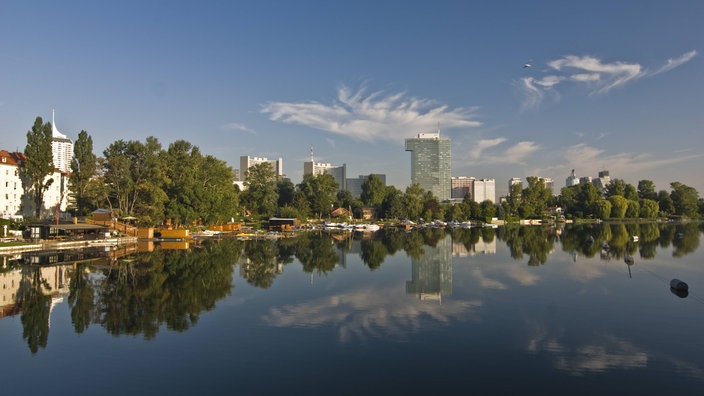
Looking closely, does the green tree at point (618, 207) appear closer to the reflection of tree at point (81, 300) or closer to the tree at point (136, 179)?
the tree at point (136, 179)

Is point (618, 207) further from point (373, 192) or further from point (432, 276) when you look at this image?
point (432, 276)

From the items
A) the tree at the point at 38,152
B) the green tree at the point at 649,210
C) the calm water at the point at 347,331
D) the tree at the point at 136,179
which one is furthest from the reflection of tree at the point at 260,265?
the green tree at the point at 649,210

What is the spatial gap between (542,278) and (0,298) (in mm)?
28066

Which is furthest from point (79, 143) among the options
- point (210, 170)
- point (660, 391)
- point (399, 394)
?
point (660, 391)

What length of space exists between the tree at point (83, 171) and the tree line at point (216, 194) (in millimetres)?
111

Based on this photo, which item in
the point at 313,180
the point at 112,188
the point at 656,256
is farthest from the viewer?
the point at 313,180

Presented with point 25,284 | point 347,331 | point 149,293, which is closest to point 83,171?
point 25,284

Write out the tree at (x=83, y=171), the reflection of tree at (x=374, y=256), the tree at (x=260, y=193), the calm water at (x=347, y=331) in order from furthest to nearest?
the tree at (x=260, y=193) → the tree at (x=83, y=171) → the reflection of tree at (x=374, y=256) → the calm water at (x=347, y=331)

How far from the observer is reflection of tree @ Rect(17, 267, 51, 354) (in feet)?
49.8

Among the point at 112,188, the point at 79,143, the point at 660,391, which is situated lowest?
the point at 660,391

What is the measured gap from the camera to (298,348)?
14.1 metres

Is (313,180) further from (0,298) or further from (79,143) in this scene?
(0,298)

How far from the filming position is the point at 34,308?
19219mm

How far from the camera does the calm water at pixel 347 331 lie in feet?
38.1
